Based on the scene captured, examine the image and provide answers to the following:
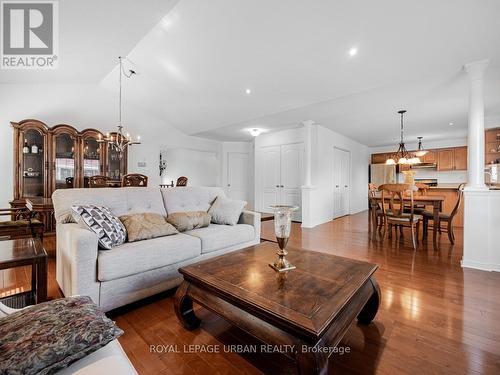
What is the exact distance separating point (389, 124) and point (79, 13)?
5923 millimetres

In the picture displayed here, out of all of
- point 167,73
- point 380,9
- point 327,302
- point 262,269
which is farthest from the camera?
point 167,73

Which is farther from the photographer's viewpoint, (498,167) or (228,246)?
(498,167)

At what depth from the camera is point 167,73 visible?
424 cm

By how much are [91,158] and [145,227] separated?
366cm

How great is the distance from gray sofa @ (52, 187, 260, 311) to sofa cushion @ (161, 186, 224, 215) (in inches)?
0.5

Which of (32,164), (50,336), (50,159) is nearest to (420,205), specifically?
(50,336)

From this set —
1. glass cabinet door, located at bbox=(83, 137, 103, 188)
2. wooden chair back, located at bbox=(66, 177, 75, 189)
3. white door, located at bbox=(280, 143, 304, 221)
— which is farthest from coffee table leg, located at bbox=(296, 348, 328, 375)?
glass cabinet door, located at bbox=(83, 137, 103, 188)

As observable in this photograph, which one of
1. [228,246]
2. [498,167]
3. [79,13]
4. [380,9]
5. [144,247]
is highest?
[79,13]

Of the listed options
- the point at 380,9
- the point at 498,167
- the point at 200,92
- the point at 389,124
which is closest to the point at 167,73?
the point at 200,92

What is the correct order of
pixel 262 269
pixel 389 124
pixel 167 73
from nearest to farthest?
pixel 262 269 < pixel 167 73 < pixel 389 124

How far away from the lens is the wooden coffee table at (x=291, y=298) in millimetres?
980

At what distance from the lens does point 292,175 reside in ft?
20.1

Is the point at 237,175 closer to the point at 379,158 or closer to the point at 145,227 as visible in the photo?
the point at 379,158

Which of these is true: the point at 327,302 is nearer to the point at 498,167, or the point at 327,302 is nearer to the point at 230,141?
the point at 498,167
